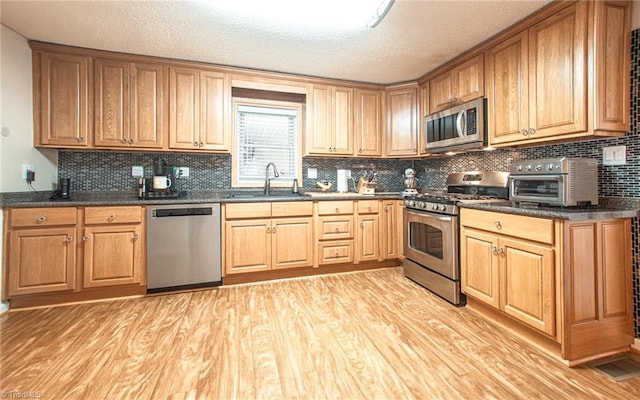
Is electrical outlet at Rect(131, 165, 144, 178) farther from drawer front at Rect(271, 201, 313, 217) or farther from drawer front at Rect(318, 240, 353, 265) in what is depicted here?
drawer front at Rect(318, 240, 353, 265)

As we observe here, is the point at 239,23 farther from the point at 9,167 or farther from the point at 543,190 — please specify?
the point at 543,190

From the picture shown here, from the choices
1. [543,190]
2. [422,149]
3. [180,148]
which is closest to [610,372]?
[543,190]

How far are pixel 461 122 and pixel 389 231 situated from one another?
1.49 meters

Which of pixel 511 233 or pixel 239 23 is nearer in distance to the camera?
pixel 511 233

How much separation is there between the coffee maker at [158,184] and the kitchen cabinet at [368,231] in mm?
2103

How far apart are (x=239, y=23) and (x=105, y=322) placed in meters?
2.63

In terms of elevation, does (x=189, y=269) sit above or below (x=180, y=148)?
below

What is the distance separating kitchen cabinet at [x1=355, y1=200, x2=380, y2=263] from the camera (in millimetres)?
3521

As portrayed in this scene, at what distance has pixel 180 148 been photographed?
3107 millimetres

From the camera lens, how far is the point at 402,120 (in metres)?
3.82

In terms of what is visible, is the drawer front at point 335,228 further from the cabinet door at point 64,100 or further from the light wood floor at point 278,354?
the cabinet door at point 64,100

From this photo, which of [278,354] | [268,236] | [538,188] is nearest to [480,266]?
[538,188]

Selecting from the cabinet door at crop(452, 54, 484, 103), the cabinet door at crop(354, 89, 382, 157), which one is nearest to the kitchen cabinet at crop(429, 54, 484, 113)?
the cabinet door at crop(452, 54, 484, 103)

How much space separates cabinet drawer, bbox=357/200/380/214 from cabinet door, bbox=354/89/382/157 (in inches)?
26.9
